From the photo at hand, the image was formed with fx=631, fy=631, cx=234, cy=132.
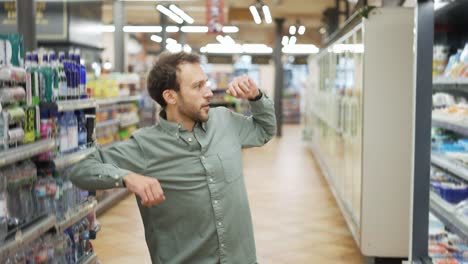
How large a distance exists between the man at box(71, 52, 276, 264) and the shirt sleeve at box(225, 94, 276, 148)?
13 cm

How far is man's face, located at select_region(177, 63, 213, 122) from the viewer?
2459mm

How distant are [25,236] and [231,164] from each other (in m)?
1.24

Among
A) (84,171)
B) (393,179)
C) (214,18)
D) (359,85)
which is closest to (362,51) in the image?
(359,85)

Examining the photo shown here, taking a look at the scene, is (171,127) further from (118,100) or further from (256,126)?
(118,100)

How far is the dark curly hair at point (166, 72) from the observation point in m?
2.50

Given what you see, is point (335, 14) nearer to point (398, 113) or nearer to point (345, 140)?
point (345, 140)

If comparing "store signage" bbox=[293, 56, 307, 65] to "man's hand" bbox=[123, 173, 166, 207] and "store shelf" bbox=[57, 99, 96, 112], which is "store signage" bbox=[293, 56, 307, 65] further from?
"man's hand" bbox=[123, 173, 166, 207]

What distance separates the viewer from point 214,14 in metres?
11.8

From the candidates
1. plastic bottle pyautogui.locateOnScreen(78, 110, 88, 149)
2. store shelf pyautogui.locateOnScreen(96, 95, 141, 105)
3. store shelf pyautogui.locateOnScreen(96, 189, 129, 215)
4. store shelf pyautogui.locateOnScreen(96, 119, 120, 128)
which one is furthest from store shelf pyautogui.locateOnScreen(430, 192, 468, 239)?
store shelf pyautogui.locateOnScreen(96, 119, 120, 128)

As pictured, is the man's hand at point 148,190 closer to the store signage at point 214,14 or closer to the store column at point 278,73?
the store signage at point 214,14

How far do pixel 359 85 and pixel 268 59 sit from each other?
63.5 ft

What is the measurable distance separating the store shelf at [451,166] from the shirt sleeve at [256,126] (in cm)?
169

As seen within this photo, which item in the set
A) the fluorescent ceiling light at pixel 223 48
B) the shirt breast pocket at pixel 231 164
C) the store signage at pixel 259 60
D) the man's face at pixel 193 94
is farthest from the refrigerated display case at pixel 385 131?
the store signage at pixel 259 60

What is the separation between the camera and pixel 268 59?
25.2 meters
